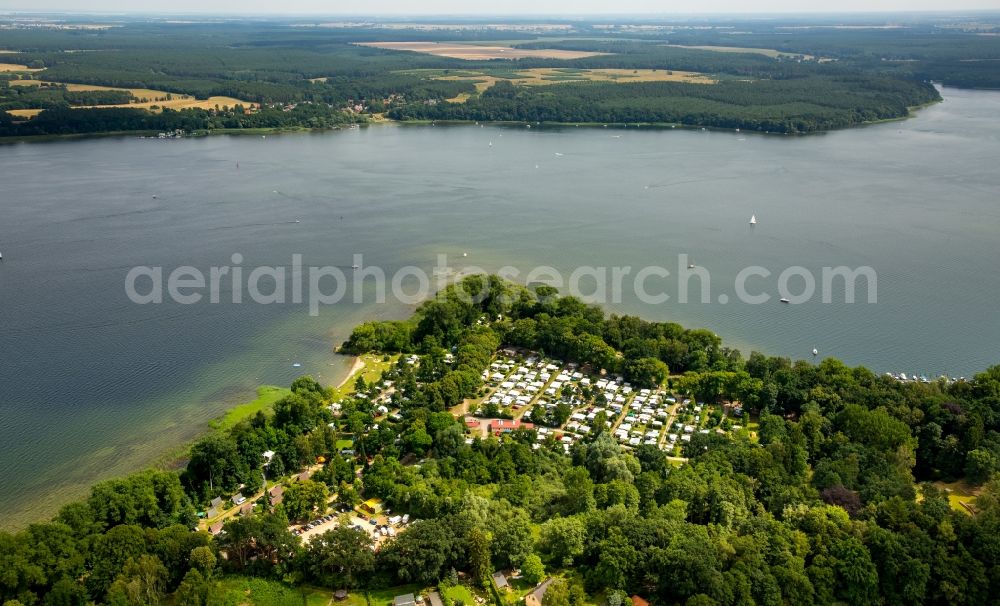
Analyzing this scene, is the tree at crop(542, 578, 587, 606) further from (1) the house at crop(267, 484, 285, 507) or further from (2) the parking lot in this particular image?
(1) the house at crop(267, 484, 285, 507)

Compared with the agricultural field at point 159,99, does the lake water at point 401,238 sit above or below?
below

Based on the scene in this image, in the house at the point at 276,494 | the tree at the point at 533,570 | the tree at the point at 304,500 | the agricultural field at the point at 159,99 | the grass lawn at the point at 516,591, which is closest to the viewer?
the grass lawn at the point at 516,591

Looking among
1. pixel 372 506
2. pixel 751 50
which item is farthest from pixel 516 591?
pixel 751 50

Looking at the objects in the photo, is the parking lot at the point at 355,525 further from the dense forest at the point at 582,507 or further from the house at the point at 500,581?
the house at the point at 500,581

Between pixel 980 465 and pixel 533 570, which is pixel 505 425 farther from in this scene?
pixel 980 465

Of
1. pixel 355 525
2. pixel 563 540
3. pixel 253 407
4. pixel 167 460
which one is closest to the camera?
pixel 563 540

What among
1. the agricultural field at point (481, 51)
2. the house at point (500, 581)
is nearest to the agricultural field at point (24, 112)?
the house at point (500, 581)
